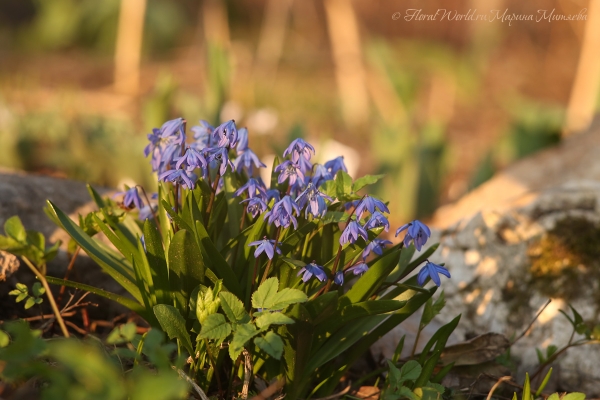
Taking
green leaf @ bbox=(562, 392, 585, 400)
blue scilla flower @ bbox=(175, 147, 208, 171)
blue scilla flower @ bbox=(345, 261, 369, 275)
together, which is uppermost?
blue scilla flower @ bbox=(175, 147, 208, 171)

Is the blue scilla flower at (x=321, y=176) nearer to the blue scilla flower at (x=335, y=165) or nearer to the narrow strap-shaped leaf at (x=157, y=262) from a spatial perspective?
the blue scilla flower at (x=335, y=165)

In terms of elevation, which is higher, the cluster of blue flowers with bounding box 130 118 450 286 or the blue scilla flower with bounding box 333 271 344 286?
the cluster of blue flowers with bounding box 130 118 450 286

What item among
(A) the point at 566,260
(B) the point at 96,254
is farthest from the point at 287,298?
(A) the point at 566,260

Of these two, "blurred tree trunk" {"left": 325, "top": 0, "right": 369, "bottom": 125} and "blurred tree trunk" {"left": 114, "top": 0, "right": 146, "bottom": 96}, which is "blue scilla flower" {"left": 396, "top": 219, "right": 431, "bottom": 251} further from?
"blurred tree trunk" {"left": 114, "top": 0, "right": 146, "bottom": 96}

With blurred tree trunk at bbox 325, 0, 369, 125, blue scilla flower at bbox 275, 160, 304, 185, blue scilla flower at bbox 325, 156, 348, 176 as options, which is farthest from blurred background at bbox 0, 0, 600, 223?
blue scilla flower at bbox 275, 160, 304, 185

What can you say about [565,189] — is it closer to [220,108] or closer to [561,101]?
[220,108]

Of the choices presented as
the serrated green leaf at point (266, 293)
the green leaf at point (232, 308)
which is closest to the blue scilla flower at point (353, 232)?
the serrated green leaf at point (266, 293)
